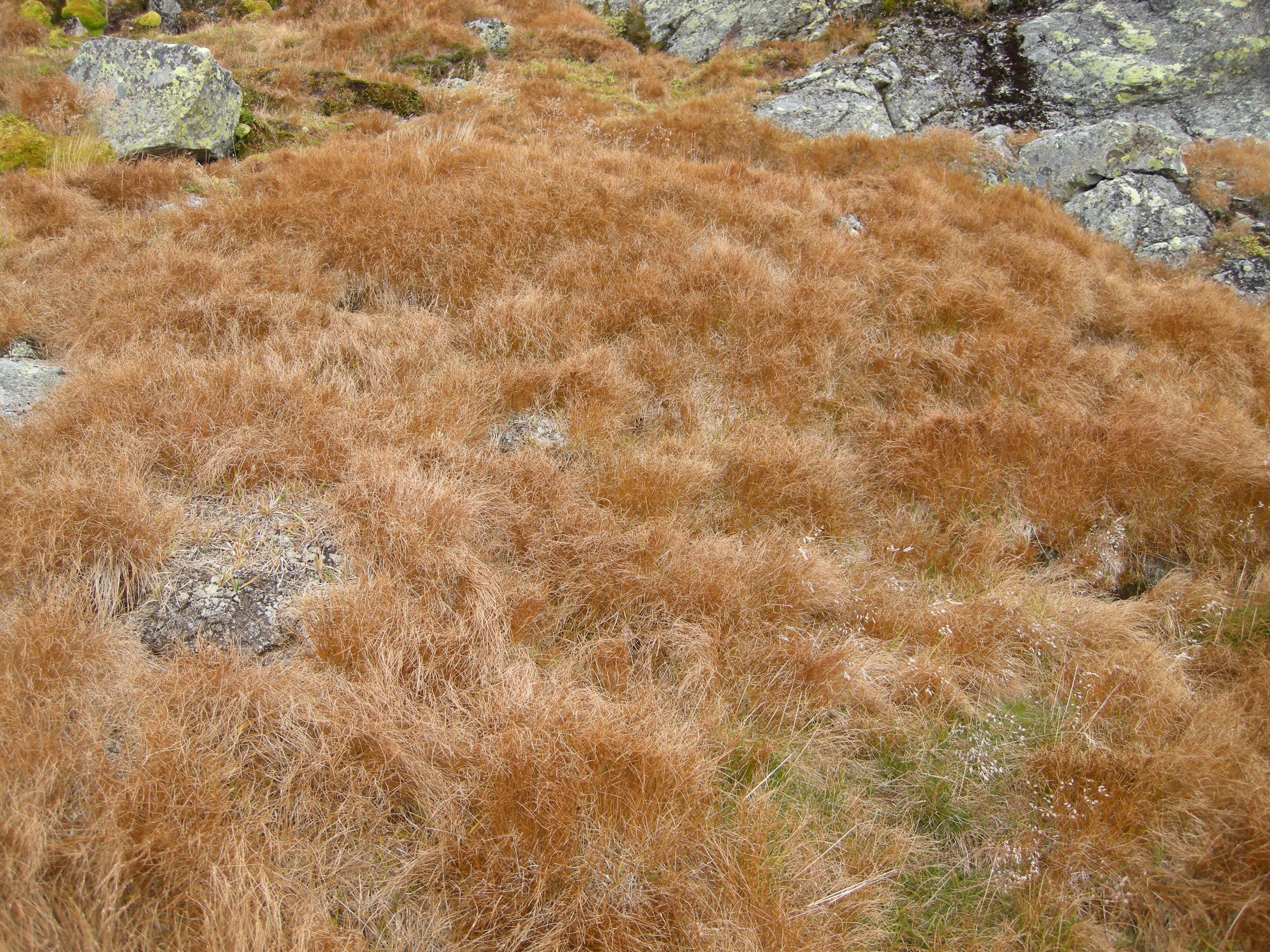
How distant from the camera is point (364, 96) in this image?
9.40 m

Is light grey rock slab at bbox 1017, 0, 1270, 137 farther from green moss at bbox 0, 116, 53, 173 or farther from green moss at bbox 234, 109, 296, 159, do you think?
green moss at bbox 0, 116, 53, 173

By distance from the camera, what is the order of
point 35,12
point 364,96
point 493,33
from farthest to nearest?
point 35,12, point 493,33, point 364,96

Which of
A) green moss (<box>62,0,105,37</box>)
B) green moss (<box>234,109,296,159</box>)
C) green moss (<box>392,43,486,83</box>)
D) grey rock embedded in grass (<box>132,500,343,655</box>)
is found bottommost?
grey rock embedded in grass (<box>132,500,343,655</box>)

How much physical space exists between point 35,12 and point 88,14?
122 cm

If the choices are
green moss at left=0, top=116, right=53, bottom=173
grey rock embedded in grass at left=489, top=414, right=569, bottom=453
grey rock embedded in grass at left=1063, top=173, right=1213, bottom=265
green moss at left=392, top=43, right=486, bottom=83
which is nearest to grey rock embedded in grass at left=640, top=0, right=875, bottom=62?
green moss at left=392, top=43, right=486, bottom=83

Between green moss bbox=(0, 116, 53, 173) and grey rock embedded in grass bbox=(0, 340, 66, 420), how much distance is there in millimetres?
3564

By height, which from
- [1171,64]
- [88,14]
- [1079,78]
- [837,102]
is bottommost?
[837,102]

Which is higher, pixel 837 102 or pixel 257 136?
pixel 837 102

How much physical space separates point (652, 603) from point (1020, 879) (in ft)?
5.69

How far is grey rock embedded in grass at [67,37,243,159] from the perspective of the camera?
7.27 meters

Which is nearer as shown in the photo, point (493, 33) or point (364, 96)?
point (364, 96)

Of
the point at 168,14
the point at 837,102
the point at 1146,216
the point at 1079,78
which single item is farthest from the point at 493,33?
the point at 1146,216

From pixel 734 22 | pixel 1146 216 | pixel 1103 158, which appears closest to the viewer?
pixel 1146 216

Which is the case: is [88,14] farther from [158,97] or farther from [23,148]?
[23,148]
